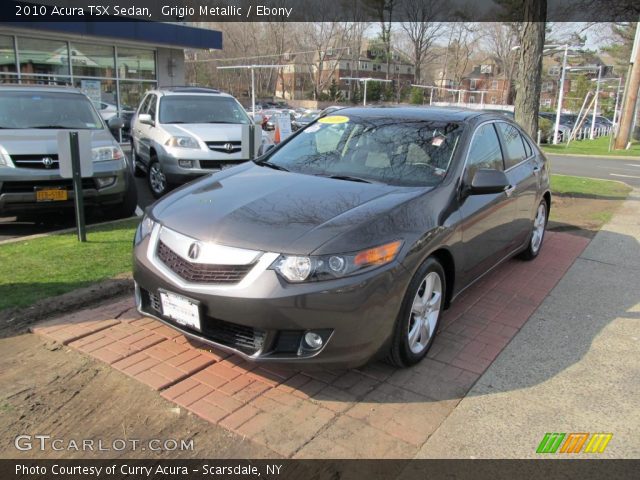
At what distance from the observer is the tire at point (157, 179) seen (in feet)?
28.9

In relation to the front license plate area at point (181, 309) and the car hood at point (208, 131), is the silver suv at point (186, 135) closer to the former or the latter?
the car hood at point (208, 131)

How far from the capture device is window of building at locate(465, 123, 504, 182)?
4180 mm

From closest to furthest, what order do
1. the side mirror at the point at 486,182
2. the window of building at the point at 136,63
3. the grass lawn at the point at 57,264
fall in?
1. the side mirror at the point at 486,182
2. the grass lawn at the point at 57,264
3. the window of building at the point at 136,63

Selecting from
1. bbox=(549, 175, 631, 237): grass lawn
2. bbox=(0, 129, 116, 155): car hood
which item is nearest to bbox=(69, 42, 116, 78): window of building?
bbox=(0, 129, 116, 155): car hood

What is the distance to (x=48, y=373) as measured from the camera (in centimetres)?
332

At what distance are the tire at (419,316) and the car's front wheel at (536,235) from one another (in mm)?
2545

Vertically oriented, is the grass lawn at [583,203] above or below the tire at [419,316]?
below

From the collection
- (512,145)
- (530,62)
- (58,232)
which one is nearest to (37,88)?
(58,232)

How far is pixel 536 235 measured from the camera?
20.0 feet

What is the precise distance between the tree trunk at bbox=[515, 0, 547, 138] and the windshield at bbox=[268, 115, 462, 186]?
618cm

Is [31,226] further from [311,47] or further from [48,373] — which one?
[311,47]

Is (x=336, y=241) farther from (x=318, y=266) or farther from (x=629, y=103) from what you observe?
(x=629, y=103)

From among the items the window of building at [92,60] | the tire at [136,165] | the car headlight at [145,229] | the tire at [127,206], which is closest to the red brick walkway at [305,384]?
the car headlight at [145,229]

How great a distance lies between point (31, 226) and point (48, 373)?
403cm
